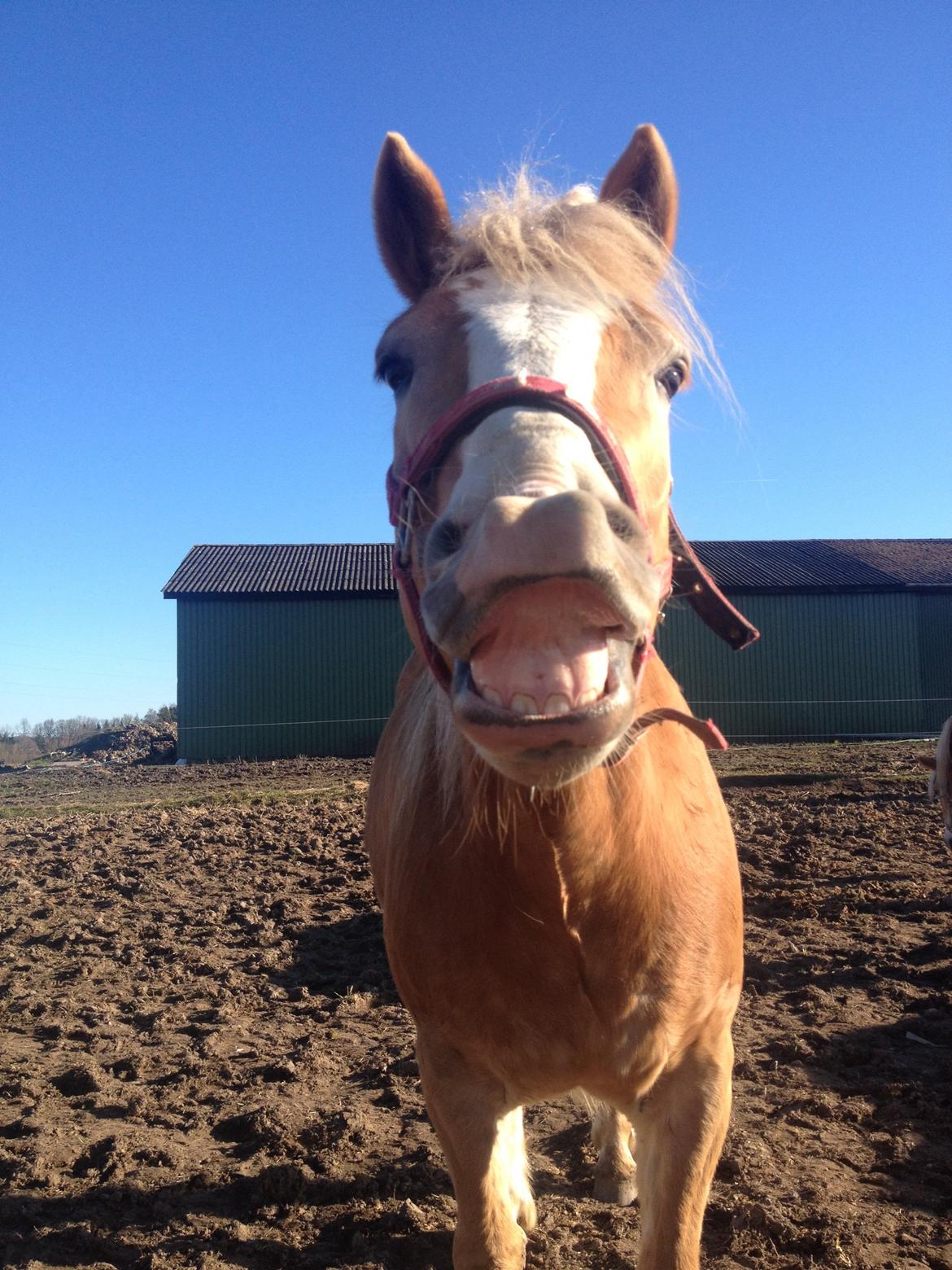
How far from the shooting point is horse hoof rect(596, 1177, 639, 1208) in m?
3.19

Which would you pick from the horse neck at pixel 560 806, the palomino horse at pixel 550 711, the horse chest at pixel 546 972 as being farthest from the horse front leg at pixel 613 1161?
the horse neck at pixel 560 806

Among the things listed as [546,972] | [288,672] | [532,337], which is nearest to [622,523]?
[532,337]

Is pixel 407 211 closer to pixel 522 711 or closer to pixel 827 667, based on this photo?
pixel 522 711

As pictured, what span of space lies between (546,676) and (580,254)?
113 centimetres

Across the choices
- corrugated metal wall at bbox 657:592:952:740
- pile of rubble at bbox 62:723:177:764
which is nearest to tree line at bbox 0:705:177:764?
pile of rubble at bbox 62:723:177:764

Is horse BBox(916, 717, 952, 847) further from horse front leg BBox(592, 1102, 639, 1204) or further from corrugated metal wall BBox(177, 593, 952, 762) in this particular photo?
corrugated metal wall BBox(177, 593, 952, 762)

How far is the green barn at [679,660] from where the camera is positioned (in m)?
23.0

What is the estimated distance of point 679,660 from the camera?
23.4 meters

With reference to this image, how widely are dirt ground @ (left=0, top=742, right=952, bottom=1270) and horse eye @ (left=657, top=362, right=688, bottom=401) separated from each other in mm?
2555

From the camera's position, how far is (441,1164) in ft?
11.0

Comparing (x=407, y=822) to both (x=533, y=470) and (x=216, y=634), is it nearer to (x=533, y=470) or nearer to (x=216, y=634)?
(x=533, y=470)

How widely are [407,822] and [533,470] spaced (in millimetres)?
1368

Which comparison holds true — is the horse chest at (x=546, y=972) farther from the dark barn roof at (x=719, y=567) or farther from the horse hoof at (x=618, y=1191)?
the dark barn roof at (x=719, y=567)

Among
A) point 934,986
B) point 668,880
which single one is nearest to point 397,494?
point 668,880
